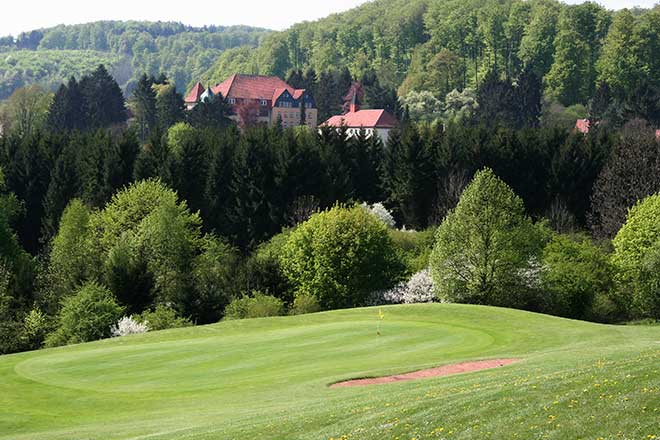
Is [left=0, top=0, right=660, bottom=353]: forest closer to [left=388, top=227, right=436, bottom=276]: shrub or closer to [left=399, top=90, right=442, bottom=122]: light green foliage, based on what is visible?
[left=388, top=227, right=436, bottom=276]: shrub

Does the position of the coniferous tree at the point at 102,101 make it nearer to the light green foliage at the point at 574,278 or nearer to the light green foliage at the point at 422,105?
the light green foliage at the point at 422,105

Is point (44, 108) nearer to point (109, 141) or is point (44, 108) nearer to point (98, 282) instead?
point (109, 141)

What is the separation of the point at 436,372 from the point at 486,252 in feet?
96.9

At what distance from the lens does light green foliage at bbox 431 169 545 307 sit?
205ft

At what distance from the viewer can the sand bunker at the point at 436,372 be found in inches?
1307

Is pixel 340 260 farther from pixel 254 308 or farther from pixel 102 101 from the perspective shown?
pixel 102 101

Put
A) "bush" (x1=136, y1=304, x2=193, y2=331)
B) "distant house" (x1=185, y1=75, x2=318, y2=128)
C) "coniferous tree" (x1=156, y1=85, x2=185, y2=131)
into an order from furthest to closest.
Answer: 1. "distant house" (x1=185, y1=75, x2=318, y2=128)
2. "coniferous tree" (x1=156, y1=85, x2=185, y2=131)
3. "bush" (x1=136, y1=304, x2=193, y2=331)

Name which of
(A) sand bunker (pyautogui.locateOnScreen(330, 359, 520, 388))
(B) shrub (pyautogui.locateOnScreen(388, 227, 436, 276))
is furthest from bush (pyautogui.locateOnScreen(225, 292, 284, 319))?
(A) sand bunker (pyautogui.locateOnScreen(330, 359, 520, 388))

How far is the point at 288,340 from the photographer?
136 feet

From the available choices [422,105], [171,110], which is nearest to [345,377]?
[171,110]

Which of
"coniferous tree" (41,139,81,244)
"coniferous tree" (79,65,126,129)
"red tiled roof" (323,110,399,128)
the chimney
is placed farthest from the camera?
the chimney

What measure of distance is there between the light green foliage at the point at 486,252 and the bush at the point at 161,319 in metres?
16.2

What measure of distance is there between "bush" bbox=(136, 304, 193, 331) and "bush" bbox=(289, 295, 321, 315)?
758 cm

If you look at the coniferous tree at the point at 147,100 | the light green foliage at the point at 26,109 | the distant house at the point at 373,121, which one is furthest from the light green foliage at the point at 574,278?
the light green foliage at the point at 26,109
